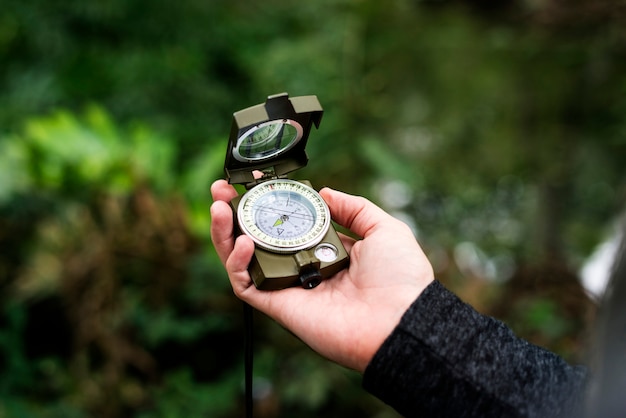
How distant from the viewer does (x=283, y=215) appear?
1.16 m

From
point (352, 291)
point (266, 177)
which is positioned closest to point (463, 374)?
point (352, 291)

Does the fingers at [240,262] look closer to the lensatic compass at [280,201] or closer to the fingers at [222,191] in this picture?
the lensatic compass at [280,201]

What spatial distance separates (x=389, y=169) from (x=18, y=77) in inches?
80.7

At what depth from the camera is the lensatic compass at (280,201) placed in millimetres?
1062

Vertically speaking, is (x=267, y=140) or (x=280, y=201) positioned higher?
(x=267, y=140)

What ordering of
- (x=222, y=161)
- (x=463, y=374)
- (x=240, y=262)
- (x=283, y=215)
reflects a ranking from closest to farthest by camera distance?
(x=463, y=374) < (x=240, y=262) < (x=283, y=215) < (x=222, y=161)

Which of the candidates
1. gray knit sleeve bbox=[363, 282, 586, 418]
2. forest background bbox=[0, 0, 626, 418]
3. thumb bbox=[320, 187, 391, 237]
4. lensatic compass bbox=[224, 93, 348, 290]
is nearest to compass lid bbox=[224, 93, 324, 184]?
lensatic compass bbox=[224, 93, 348, 290]

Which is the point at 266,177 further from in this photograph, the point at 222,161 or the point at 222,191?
the point at 222,161

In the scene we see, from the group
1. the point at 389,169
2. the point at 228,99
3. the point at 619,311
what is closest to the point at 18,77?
the point at 228,99

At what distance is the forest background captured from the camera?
6.55 feet

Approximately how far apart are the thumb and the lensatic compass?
0.04 meters

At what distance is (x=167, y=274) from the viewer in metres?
2.11

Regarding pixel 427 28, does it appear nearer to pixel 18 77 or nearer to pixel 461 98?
pixel 461 98

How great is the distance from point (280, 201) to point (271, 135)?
0.14 m
